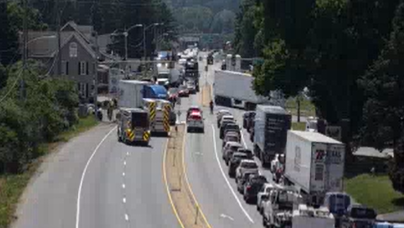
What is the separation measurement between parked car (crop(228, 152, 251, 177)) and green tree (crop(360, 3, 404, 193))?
721 centimetres

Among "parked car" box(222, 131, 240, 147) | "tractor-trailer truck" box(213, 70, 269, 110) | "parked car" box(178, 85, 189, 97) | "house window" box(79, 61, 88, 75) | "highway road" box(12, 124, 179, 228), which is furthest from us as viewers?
"parked car" box(178, 85, 189, 97)

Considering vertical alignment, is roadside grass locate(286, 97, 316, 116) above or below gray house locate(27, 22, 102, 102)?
below

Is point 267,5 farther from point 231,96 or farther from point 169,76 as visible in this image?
point 169,76

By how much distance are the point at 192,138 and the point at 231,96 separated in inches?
1354

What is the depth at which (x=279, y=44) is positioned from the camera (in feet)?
249

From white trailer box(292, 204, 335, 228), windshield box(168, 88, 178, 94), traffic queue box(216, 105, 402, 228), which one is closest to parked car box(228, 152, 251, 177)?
traffic queue box(216, 105, 402, 228)

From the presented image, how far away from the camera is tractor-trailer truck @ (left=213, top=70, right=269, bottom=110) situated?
112562 millimetres

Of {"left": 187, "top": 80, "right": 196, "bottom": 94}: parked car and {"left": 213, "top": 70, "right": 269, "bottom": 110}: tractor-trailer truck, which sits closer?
{"left": 213, "top": 70, "right": 269, "bottom": 110}: tractor-trailer truck

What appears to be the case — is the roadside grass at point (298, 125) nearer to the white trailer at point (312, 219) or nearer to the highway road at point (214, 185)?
the highway road at point (214, 185)

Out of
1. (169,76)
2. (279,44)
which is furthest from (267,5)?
A: (169,76)

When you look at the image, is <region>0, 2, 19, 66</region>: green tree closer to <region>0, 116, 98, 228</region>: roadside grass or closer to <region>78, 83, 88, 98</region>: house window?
<region>78, 83, 88, 98</region>: house window

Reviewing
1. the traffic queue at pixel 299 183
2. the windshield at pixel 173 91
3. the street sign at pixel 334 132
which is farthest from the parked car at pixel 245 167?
the windshield at pixel 173 91

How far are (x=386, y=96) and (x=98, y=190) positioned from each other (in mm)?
18553

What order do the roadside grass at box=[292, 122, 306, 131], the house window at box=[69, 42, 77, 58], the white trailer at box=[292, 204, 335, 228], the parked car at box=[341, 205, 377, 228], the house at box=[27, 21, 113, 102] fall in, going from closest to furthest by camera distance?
the white trailer at box=[292, 204, 335, 228] → the parked car at box=[341, 205, 377, 228] → the roadside grass at box=[292, 122, 306, 131] → the house window at box=[69, 42, 77, 58] → the house at box=[27, 21, 113, 102]
